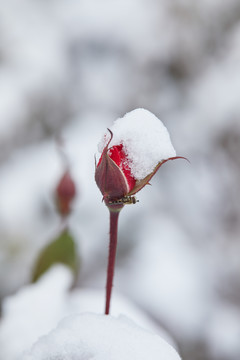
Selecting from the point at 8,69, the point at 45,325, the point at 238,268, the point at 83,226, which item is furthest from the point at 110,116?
the point at 45,325

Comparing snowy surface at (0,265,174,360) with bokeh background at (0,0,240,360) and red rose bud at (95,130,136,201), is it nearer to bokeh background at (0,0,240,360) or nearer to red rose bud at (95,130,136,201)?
red rose bud at (95,130,136,201)

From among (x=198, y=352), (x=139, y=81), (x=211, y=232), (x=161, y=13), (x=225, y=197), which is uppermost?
(x=161, y=13)

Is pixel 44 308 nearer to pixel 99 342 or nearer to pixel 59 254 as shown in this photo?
pixel 59 254

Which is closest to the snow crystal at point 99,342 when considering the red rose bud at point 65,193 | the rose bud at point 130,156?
the rose bud at point 130,156

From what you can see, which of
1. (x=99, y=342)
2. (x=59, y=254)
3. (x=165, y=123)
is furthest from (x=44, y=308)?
(x=165, y=123)

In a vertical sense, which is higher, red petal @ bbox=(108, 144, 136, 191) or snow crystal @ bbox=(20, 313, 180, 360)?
red petal @ bbox=(108, 144, 136, 191)

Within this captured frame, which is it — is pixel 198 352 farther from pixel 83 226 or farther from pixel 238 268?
pixel 83 226

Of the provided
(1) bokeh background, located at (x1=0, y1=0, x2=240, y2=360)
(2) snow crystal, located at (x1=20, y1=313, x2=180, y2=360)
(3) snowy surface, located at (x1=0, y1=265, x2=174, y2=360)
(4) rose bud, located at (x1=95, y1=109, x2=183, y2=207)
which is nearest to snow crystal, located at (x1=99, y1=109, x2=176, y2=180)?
(4) rose bud, located at (x1=95, y1=109, x2=183, y2=207)
